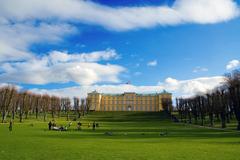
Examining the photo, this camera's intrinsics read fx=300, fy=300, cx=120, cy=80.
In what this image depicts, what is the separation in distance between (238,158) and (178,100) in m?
110

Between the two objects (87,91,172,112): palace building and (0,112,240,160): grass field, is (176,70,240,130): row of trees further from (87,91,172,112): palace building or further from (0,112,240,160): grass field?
(87,91,172,112): palace building

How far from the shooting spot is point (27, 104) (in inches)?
4082

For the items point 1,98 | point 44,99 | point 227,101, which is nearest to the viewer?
point 227,101

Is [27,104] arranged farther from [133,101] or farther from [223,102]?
[133,101]

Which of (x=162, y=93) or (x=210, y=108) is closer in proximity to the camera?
(x=210, y=108)

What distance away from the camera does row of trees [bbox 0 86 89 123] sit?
91250mm

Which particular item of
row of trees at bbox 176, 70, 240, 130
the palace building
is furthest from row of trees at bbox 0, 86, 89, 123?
row of trees at bbox 176, 70, 240, 130

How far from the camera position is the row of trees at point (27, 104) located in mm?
91250

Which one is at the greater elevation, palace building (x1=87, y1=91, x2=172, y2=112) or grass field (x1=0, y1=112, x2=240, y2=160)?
palace building (x1=87, y1=91, x2=172, y2=112)

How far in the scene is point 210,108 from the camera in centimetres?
8038

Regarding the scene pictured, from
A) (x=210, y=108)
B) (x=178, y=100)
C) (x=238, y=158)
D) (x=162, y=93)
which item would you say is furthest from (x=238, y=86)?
(x=162, y=93)

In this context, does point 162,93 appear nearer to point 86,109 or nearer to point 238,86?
point 86,109

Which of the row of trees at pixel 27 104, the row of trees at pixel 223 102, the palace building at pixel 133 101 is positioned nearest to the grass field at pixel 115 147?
the row of trees at pixel 223 102

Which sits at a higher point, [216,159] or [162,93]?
[162,93]
